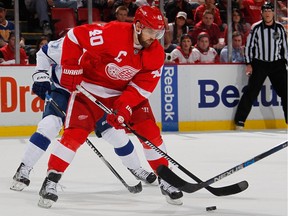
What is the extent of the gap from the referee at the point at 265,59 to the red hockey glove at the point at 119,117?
13.9ft

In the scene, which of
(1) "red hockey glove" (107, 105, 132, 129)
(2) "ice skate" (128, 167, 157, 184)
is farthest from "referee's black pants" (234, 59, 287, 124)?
(1) "red hockey glove" (107, 105, 132, 129)

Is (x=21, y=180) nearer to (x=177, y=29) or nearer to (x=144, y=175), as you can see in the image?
(x=144, y=175)

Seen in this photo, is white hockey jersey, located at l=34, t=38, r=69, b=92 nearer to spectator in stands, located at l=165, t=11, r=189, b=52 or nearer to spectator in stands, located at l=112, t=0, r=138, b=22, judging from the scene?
spectator in stands, located at l=112, t=0, r=138, b=22

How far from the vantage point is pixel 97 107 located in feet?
13.9

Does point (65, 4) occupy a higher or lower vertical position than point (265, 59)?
higher

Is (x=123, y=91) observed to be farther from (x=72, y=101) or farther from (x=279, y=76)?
(x=279, y=76)

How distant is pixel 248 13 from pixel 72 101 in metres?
5.10

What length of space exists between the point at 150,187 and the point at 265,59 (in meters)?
3.90

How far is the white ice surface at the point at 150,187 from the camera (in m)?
3.98

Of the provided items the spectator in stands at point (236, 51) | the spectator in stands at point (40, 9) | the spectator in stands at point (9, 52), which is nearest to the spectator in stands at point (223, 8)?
the spectator in stands at point (236, 51)

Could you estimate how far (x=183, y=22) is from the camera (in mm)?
8594

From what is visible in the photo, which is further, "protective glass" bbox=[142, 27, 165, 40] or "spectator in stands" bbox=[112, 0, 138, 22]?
"spectator in stands" bbox=[112, 0, 138, 22]

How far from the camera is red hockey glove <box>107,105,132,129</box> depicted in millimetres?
4098

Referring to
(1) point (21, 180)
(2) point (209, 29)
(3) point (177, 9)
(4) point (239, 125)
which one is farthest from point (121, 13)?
(1) point (21, 180)
